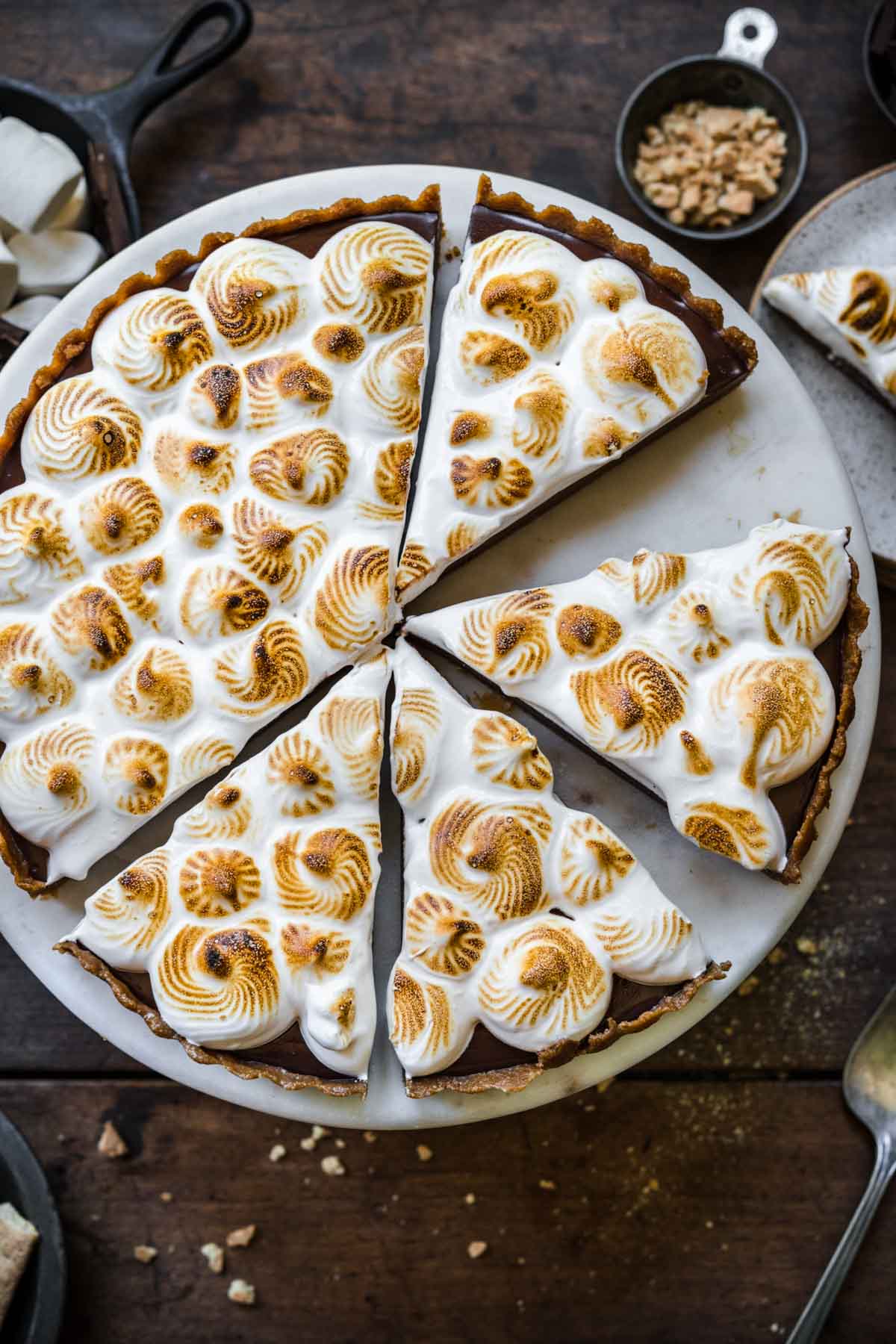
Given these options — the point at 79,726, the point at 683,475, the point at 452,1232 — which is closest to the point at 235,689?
the point at 79,726

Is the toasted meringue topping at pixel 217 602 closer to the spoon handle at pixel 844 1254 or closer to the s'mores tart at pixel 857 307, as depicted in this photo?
the s'mores tart at pixel 857 307

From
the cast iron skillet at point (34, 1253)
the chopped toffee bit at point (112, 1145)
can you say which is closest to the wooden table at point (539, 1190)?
the chopped toffee bit at point (112, 1145)

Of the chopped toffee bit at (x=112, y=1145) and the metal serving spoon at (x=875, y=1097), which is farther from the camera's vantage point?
the chopped toffee bit at (x=112, y=1145)

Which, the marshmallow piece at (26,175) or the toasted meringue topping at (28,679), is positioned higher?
the marshmallow piece at (26,175)

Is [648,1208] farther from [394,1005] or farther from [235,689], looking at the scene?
[235,689]

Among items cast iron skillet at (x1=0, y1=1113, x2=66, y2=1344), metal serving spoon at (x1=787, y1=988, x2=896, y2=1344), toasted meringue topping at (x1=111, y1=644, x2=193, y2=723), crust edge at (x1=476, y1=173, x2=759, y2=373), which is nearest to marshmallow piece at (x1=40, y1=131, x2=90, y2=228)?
crust edge at (x1=476, y1=173, x2=759, y2=373)

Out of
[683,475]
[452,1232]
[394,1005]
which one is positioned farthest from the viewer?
[452,1232]
